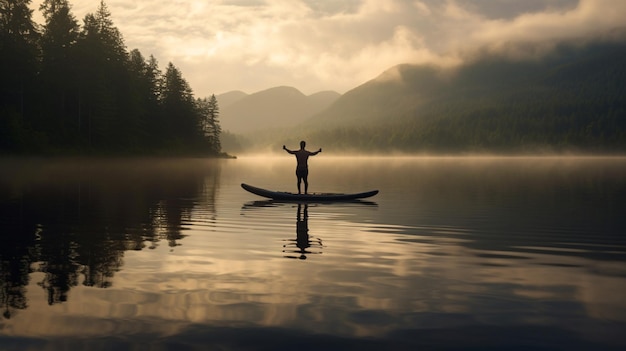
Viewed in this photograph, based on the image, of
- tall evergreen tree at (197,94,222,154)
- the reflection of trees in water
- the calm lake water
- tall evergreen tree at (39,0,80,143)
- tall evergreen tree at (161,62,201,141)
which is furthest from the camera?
tall evergreen tree at (197,94,222,154)

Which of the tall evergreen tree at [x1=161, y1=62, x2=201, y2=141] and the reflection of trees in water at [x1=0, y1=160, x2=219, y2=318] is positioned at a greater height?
the tall evergreen tree at [x1=161, y1=62, x2=201, y2=141]

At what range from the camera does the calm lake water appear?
24.7 ft

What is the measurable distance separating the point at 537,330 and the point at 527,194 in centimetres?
2792

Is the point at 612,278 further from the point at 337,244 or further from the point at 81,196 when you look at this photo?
the point at 81,196

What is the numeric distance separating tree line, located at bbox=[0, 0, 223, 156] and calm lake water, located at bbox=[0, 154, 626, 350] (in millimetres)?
52369

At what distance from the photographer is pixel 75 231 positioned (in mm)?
17328

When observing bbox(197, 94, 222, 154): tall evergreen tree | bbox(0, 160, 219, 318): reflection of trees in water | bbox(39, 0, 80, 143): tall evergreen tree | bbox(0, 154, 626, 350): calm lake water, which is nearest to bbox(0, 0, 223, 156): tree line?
bbox(39, 0, 80, 143): tall evergreen tree

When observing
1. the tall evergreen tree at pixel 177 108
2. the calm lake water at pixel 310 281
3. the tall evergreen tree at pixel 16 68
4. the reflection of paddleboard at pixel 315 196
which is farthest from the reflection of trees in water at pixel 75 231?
the tall evergreen tree at pixel 177 108

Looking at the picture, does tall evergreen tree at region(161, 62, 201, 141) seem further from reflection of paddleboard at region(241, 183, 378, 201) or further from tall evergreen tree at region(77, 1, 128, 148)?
reflection of paddleboard at region(241, 183, 378, 201)

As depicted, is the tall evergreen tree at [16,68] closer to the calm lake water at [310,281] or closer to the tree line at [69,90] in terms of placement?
the tree line at [69,90]

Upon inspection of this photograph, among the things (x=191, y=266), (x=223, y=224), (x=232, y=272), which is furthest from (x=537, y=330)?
(x=223, y=224)

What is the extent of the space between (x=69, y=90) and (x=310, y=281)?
7718 cm

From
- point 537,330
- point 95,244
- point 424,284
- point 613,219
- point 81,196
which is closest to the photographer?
point 537,330

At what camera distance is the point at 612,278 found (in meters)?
11.1
